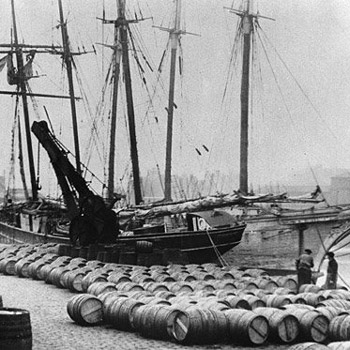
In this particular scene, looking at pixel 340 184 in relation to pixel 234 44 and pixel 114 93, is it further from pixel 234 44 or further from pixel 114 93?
pixel 234 44

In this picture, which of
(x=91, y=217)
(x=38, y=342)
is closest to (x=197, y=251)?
(x=91, y=217)

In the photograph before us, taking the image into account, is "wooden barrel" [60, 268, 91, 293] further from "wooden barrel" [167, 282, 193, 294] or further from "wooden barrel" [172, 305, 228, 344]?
"wooden barrel" [172, 305, 228, 344]

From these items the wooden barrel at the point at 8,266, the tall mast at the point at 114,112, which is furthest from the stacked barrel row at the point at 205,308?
the tall mast at the point at 114,112

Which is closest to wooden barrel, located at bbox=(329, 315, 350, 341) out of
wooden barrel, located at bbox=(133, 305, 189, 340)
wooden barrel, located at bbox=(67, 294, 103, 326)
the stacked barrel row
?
the stacked barrel row

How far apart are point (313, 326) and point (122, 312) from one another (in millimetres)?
4349

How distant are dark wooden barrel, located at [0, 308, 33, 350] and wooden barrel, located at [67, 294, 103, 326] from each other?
5040mm

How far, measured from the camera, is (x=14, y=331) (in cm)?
1383

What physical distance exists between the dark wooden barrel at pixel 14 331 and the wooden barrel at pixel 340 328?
6.43 m

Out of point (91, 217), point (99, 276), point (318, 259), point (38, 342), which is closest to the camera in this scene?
point (38, 342)

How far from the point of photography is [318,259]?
117 feet

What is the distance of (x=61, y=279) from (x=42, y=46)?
38.5 meters

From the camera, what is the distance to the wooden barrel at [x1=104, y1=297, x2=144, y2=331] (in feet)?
60.3

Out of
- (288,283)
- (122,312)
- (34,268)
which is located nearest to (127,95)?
(34,268)

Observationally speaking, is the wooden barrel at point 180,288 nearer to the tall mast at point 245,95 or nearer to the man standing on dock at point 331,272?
the man standing on dock at point 331,272
